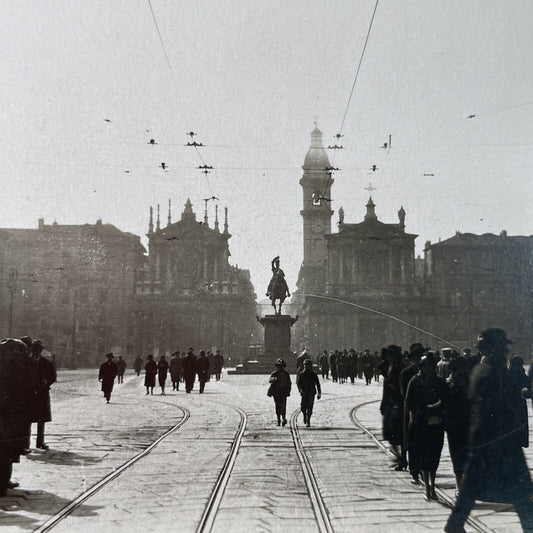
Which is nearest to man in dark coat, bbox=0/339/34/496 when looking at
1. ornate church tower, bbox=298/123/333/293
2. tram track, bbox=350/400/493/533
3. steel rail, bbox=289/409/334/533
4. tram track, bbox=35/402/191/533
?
tram track, bbox=35/402/191/533

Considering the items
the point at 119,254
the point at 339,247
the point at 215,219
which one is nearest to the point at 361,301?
the point at 339,247

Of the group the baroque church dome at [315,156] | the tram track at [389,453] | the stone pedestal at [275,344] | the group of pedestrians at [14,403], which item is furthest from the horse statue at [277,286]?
the baroque church dome at [315,156]

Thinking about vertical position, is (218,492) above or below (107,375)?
below

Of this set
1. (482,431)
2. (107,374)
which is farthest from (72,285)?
(482,431)

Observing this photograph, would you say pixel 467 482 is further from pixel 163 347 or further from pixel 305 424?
pixel 163 347

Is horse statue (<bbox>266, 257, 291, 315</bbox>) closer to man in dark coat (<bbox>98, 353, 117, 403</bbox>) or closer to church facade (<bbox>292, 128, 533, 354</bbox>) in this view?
man in dark coat (<bbox>98, 353, 117, 403</bbox>)

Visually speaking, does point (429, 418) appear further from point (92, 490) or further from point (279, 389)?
point (279, 389)

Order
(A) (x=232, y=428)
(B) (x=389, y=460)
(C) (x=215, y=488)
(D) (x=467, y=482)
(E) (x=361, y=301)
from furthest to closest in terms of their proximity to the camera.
Result: (E) (x=361, y=301) < (A) (x=232, y=428) < (B) (x=389, y=460) < (C) (x=215, y=488) < (D) (x=467, y=482)
